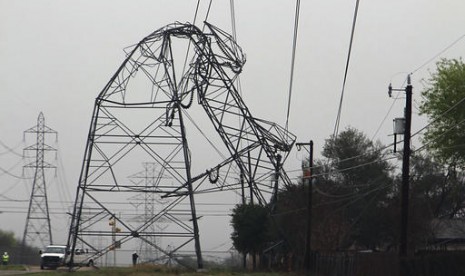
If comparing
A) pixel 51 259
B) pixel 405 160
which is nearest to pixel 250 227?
pixel 51 259

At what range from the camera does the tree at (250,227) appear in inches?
2520

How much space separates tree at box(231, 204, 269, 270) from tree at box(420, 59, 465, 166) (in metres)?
12.8

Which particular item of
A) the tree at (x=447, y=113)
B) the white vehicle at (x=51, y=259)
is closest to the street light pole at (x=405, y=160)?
the tree at (x=447, y=113)

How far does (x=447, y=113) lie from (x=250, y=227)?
52.9 feet

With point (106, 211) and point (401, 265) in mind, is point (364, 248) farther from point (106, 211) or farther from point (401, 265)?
point (401, 265)

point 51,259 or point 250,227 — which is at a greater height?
point 250,227

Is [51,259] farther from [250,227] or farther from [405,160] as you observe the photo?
[405,160]

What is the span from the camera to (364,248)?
239ft

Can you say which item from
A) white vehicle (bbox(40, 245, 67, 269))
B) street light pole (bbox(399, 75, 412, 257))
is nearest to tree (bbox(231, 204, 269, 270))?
white vehicle (bbox(40, 245, 67, 269))

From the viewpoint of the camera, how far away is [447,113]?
57.4 meters

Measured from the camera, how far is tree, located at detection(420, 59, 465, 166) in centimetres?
5741

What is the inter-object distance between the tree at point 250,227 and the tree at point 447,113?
1275 cm

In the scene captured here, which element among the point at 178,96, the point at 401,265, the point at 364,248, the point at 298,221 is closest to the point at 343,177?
the point at 364,248

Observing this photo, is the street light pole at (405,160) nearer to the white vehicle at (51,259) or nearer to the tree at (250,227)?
the tree at (250,227)
